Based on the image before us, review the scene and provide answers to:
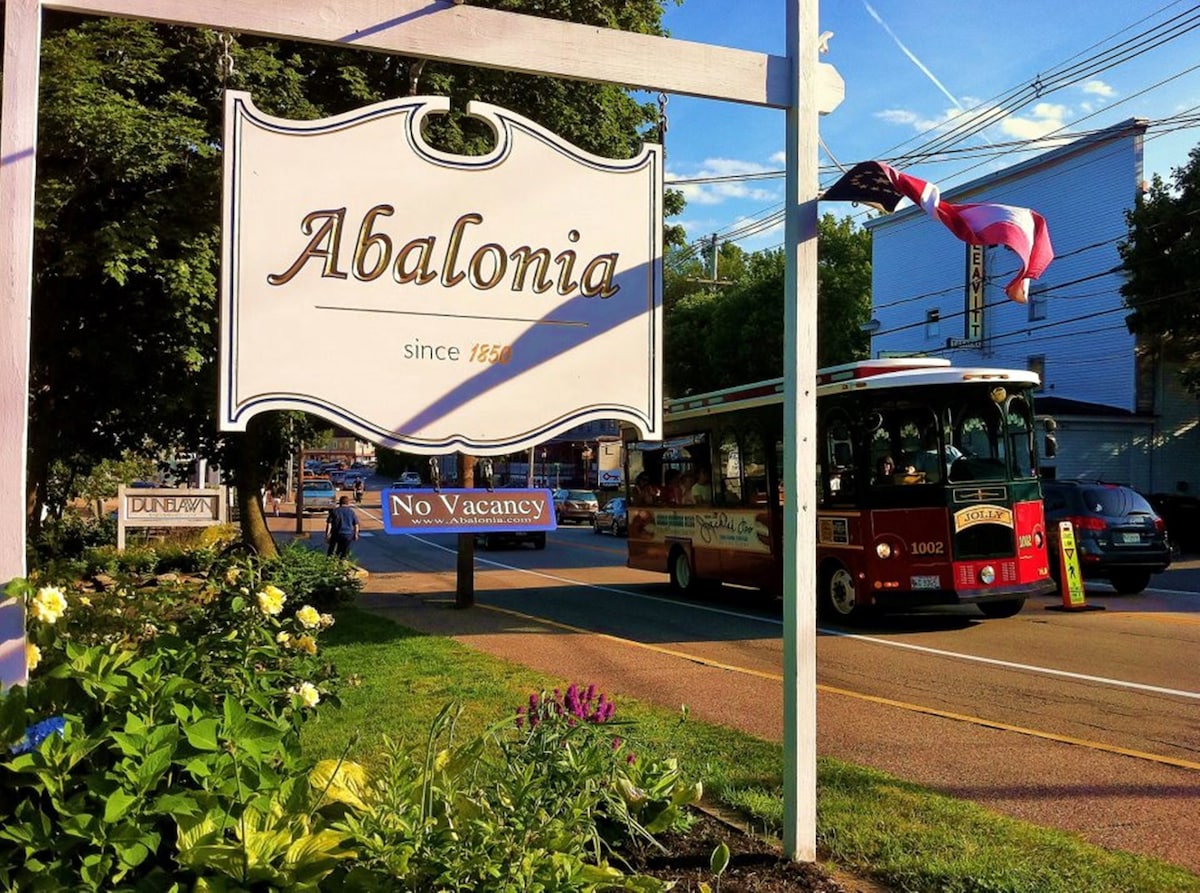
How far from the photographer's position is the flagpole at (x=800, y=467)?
4.05 metres

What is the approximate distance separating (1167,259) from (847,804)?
24.4 m

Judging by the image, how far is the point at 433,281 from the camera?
12.5 ft

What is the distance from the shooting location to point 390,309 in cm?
376

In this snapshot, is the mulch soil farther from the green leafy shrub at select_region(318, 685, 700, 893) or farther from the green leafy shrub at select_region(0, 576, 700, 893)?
the green leafy shrub at select_region(0, 576, 700, 893)

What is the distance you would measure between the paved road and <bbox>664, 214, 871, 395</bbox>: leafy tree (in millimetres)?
24238

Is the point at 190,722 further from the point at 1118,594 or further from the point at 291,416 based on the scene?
the point at 1118,594

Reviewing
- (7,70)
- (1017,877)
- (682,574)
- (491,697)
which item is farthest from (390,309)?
(682,574)

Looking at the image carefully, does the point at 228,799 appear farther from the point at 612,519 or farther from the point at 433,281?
the point at 612,519

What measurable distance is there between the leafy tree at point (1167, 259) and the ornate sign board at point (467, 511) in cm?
2519

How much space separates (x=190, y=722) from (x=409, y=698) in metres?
4.78

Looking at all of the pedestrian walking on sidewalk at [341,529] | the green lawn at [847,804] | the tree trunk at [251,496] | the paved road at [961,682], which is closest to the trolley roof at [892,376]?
the paved road at [961,682]

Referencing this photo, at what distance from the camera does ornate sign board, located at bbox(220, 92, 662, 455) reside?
11.8 ft

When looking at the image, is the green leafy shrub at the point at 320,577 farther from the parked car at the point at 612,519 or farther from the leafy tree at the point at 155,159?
the parked car at the point at 612,519

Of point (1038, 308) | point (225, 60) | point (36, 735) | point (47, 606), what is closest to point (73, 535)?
point (225, 60)
